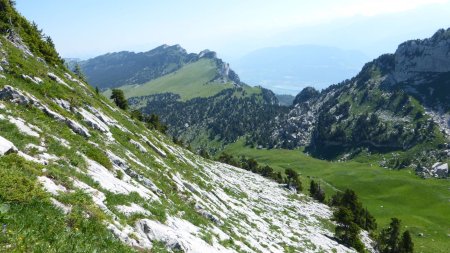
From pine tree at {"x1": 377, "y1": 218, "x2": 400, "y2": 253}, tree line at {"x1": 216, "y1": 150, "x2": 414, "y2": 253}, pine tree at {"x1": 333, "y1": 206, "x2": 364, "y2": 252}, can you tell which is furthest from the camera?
pine tree at {"x1": 377, "y1": 218, "x2": 400, "y2": 253}

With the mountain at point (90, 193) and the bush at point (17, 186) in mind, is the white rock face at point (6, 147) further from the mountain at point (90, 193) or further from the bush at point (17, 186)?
the bush at point (17, 186)

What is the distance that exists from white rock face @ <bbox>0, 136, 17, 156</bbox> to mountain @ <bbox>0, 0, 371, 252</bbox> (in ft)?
0.21

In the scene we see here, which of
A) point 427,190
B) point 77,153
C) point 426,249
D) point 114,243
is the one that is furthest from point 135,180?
point 427,190

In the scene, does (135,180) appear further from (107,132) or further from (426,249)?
(426,249)

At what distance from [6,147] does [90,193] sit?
4546mm

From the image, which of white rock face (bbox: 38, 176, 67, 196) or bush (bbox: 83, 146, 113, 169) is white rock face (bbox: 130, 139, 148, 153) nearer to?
bush (bbox: 83, 146, 113, 169)

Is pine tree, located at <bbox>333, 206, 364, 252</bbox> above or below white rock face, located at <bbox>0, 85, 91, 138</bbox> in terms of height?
below

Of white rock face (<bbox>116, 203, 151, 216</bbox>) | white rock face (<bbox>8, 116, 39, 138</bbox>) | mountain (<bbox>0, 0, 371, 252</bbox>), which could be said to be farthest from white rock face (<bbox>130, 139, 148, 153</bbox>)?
white rock face (<bbox>116, 203, 151, 216</bbox>)

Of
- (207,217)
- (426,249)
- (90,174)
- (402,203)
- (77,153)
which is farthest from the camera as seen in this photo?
(402,203)

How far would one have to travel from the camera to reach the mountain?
12945 millimetres

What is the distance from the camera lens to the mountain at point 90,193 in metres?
12.9

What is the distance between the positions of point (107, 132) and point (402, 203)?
15308 centimetres

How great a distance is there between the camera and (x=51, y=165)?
1911cm

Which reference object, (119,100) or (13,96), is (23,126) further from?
(119,100)
